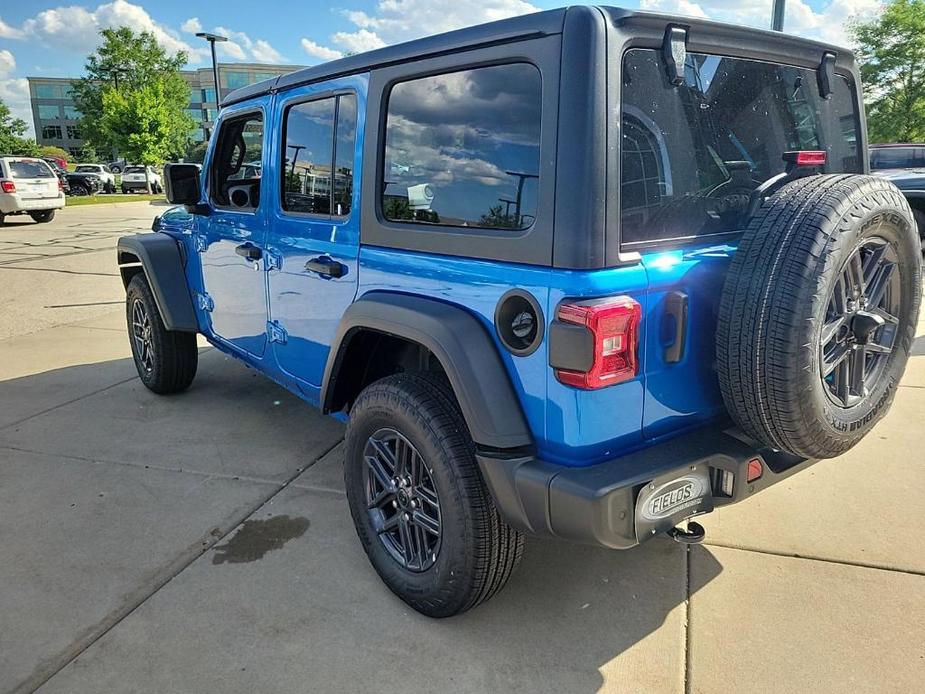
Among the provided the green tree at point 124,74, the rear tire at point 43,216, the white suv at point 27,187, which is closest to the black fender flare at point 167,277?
the white suv at point 27,187

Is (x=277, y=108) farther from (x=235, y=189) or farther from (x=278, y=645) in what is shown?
A: (x=278, y=645)

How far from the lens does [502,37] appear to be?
2107 mm

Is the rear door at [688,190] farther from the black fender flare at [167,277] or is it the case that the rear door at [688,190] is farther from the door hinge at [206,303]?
the black fender flare at [167,277]

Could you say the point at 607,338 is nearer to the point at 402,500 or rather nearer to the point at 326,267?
the point at 402,500

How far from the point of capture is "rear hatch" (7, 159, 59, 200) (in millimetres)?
17391

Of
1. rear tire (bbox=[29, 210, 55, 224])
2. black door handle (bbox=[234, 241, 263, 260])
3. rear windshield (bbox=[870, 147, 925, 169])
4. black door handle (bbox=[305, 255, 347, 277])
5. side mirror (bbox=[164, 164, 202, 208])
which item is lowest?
black door handle (bbox=[305, 255, 347, 277])

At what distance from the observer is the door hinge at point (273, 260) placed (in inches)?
129

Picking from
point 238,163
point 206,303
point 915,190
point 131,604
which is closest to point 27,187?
point 206,303

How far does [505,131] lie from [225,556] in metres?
2.06

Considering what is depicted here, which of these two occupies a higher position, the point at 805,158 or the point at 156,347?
the point at 805,158

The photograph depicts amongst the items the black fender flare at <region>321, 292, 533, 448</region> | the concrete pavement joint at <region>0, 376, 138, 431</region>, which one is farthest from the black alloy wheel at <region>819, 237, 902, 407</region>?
the concrete pavement joint at <region>0, 376, 138, 431</region>

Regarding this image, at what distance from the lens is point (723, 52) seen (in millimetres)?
2309

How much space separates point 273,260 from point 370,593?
5.23ft

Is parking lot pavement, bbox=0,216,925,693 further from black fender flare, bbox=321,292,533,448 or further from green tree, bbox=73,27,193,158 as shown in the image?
green tree, bbox=73,27,193,158
